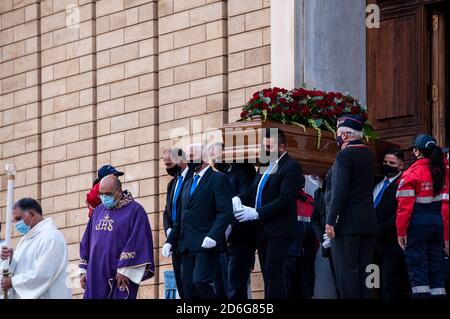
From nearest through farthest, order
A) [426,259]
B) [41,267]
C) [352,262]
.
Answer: [352,262] < [426,259] < [41,267]

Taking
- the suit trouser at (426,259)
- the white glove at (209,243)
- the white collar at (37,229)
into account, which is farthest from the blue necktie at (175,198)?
the suit trouser at (426,259)

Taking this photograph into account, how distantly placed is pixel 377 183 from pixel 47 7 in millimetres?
9002

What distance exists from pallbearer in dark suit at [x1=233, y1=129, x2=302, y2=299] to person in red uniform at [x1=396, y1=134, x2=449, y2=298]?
112 centimetres

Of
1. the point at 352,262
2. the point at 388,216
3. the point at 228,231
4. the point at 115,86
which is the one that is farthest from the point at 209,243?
the point at 115,86

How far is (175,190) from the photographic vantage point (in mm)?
17500

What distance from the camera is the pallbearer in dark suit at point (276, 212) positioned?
1627 cm

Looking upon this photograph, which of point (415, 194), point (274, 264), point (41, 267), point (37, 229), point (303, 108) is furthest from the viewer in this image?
point (303, 108)

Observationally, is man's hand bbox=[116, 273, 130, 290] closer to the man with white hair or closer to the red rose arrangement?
the red rose arrangement

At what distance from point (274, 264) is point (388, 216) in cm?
139

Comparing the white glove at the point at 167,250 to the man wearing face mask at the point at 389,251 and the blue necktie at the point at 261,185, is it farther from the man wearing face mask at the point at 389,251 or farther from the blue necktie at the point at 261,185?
the man wearing face mask at the point at 389,251

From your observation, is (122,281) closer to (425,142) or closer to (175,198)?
(175,198)

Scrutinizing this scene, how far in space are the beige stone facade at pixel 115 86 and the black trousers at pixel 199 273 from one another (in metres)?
3.28

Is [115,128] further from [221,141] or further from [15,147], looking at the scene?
[221,141]
